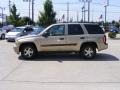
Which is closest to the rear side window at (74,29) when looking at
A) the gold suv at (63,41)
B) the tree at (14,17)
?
the gold suv at (63,41)

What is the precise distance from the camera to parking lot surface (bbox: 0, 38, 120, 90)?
905 cm

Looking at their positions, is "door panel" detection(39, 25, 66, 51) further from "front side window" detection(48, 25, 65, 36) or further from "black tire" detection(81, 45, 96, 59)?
"black tire" detection(81, 45, 96, 59)

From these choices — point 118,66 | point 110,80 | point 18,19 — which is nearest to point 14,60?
point 118,66

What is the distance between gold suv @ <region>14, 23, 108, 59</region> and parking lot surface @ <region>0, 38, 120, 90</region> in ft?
1.55

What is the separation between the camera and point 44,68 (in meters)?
12.6

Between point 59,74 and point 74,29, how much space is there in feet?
16.3

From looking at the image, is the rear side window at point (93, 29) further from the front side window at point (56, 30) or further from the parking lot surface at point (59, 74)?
the parking lot surface at point (59, 74)

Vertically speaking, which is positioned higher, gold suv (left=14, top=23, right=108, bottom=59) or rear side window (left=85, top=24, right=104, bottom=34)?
rear side window (left=85, top=24, right=104, bottom=34)

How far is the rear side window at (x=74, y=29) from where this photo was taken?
15625 millimetres

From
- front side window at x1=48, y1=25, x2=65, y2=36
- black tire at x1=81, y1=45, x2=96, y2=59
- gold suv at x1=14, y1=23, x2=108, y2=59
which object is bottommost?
black tire at x1=81, y1=45, x2=96, y2=59

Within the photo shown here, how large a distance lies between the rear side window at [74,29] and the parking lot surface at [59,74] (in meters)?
1.32

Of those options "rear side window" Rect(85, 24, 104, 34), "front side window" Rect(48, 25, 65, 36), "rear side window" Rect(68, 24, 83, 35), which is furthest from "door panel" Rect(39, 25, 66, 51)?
"rear side window" Rect(85, 24, 104, 34)

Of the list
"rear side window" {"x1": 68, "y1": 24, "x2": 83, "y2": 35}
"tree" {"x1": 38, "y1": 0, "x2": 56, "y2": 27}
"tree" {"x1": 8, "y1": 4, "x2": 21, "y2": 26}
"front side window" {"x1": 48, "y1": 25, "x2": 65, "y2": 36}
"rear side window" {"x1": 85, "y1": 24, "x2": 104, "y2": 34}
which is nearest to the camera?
"front side window" {"x1": 48, "y1": 25, "x2": 65, "y2": 36}

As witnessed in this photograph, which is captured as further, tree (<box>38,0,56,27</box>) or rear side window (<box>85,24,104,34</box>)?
tree (<box>38,0,56,27</box>)
